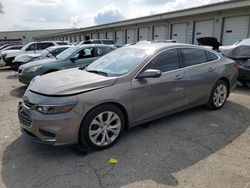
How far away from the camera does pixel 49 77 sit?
3979 millimetres

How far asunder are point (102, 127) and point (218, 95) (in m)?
3.07

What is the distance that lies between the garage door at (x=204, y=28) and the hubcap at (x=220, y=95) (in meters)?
13.2

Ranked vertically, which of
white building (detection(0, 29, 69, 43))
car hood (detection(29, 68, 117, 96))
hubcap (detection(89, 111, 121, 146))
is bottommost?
hubcap (detection(89, 111, 121, 146))

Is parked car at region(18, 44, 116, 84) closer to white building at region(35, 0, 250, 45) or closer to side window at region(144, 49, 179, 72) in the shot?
side window at region(144, 49, 179, 72)

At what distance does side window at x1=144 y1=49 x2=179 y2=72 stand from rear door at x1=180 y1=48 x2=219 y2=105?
0.20 metres

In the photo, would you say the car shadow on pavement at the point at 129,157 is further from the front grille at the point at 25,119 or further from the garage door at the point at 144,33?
the garage door at the point at 144,33

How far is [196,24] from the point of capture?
60.0ft

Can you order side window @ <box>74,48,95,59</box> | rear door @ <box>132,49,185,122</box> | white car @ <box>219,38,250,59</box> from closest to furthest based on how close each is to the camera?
1. rear door @ <box>132,49,185,122</box>
2. white car @ <box>219,38,250,59</box>
3. side window @ <box>74,48,95,59</box>

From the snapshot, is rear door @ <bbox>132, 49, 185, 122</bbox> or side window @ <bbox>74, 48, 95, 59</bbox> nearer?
rear door @ <bbox>132, 49, 185, 122</bbox>

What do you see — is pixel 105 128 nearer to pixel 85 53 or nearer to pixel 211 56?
pixel 211 56

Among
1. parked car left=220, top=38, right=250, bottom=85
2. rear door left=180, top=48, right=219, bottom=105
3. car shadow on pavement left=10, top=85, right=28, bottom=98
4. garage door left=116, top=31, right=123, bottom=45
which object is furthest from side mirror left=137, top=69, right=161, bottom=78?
garage door left=116, top=31, right=123, bottom=45

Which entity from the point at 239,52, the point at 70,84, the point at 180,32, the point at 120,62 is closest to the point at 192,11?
the point at 180,32

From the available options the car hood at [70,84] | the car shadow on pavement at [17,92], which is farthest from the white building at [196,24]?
the car hood at [70,84]

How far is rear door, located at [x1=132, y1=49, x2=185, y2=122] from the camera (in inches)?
150
